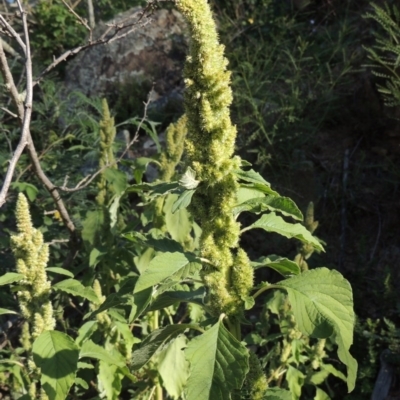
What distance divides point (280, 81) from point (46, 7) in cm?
434

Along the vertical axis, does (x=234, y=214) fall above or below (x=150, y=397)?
above

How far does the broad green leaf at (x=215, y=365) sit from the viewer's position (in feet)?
5.20

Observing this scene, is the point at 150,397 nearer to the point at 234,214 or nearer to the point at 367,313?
the point at 234,214

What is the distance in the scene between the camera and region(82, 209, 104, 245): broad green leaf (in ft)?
9.62

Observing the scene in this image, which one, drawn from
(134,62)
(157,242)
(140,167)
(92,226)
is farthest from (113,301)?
(134,62)

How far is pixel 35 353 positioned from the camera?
1901 mm

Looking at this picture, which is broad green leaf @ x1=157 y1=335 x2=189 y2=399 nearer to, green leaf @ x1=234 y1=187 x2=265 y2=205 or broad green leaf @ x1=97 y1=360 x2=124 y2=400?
broad green leaf @ x1=97 y1=360 x2=124 y2=400

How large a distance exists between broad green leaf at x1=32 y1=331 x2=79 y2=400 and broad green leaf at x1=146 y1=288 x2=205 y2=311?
0.33 meters

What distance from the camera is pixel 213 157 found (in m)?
1.73

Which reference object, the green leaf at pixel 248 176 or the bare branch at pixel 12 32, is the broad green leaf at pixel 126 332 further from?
the bare branch at pixel 12 32

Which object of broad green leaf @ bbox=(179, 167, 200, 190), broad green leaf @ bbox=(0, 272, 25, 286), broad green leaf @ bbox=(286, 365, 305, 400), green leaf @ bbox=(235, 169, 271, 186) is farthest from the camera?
broad green leaf @ bbox=(286, 365, 305, 400)

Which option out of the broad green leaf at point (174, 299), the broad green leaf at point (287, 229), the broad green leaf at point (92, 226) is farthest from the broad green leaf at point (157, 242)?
the broad green leaf at point (92, 226)

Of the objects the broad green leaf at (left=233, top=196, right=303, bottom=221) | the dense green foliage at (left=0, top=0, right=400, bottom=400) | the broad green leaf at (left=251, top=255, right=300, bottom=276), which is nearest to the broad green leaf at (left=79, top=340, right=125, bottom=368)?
the dense green foliage at (left=0, top=0, right=400, bottom=400)

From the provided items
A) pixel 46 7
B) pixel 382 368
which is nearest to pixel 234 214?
pixel 382 368
